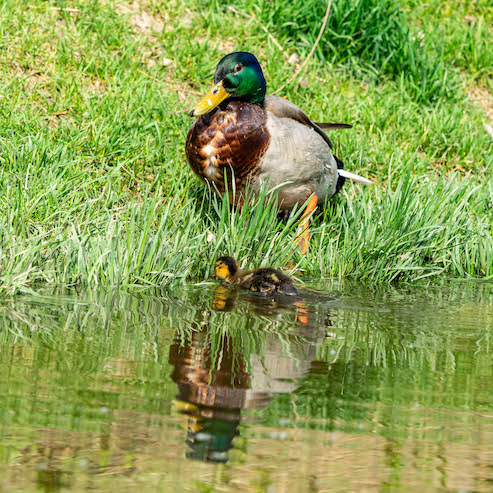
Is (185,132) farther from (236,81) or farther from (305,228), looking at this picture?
(305,228)

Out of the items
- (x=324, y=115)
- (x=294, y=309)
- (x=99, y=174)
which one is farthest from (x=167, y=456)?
(x=324, y=115)

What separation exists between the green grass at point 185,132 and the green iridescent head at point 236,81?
75 cm

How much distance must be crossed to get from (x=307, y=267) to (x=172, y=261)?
46.0 inches

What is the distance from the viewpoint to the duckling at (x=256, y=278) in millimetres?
4242

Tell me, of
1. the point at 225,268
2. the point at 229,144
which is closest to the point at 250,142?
the point at 229,144

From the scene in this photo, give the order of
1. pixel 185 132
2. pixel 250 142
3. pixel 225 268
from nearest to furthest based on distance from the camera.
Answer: pixel 225 268 < pixel 250 142 < pixel 185 132

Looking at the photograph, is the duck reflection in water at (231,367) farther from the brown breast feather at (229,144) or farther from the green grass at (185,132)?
the brown breast feather at (229,144)

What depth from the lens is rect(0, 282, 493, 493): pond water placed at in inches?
70.9

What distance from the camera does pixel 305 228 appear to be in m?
5.62

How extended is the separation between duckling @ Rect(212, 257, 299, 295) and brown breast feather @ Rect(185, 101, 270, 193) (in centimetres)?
81

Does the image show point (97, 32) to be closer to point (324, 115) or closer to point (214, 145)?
point (324, 115)

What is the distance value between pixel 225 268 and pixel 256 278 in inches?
9.9

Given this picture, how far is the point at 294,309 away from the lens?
394 centimetres

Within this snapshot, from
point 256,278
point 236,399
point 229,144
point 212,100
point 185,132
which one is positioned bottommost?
point 236,399
